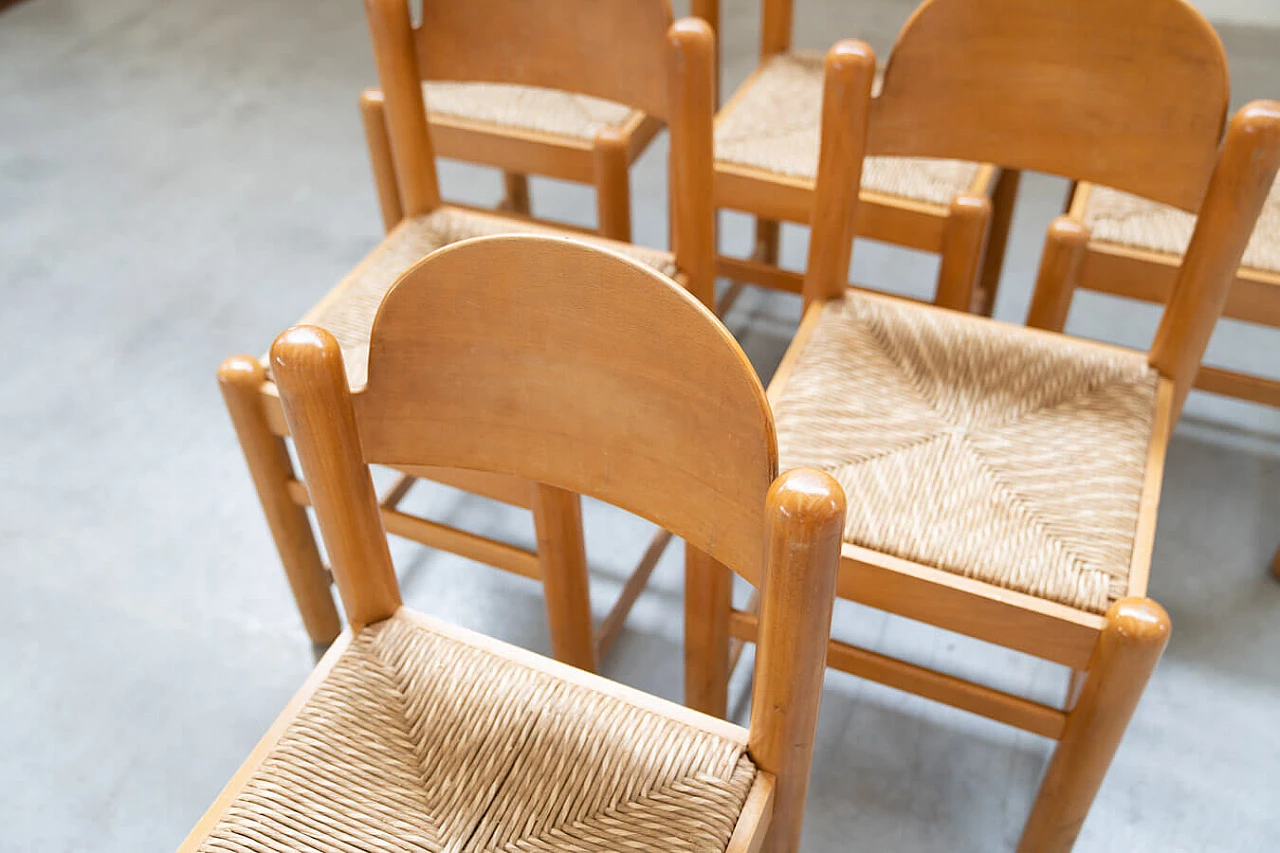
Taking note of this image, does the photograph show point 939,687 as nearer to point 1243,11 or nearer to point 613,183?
point 613,183

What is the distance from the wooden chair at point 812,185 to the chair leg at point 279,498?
644 millimetres

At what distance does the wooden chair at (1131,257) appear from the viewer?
1.23 metres

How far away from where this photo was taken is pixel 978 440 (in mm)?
1028

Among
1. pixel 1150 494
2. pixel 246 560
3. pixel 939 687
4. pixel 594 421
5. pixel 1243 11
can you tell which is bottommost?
pixel 246 560

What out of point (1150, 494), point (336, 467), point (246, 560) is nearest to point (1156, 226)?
point (1150, 494)

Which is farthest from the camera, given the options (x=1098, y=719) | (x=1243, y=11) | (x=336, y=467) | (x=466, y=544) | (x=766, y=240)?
(x=1243, y=11)

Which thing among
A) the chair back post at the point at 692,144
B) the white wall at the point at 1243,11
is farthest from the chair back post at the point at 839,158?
the white wall at the point at 1243,11

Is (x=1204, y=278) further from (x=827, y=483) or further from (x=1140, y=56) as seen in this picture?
(x=827, y=483)

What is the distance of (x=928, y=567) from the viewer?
0.92 m

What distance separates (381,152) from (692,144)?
533 mm

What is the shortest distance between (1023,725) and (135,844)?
0.92 m

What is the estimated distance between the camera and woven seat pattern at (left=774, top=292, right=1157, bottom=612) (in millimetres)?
A: 924

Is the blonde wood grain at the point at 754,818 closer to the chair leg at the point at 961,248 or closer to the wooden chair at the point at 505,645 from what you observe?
the wooden chair at the point at 505,645

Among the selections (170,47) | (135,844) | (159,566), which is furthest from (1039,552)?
(170,47)
